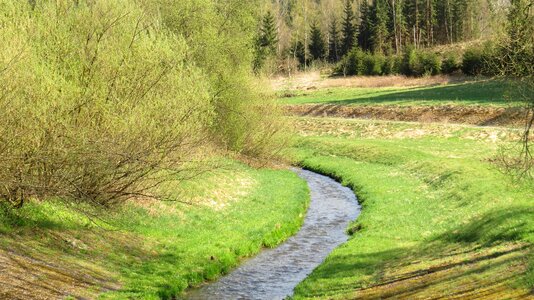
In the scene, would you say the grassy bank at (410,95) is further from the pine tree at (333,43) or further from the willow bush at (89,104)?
the pine tree at (333,43)

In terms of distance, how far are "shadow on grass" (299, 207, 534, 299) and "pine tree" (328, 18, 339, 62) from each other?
109m

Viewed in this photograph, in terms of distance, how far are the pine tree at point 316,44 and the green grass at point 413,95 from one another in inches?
1504

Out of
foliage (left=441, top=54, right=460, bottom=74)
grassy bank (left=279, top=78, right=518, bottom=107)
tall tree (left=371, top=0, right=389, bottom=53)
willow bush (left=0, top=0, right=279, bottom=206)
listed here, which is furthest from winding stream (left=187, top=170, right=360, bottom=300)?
tall tree (left=371, top=0, right=389, bottom=53)

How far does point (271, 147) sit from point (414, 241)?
26.1 m

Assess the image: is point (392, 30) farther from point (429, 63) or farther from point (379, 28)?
point (429, 63)

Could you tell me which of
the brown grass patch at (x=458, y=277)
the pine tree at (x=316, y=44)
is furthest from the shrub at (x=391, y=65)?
the brown grass patch at (x=458, y=277)

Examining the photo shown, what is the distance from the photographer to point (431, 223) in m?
25.7

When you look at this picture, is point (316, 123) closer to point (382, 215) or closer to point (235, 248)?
point (382, 215)

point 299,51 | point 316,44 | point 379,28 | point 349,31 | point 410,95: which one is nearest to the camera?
point 410,95

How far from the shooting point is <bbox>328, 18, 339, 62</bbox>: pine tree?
12985cm

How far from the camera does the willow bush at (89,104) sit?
18188 mm

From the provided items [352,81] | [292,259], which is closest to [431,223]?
[292,259]

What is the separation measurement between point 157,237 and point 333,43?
116 metres

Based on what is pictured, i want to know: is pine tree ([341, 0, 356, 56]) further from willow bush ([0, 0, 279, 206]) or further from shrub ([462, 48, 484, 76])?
willow bush ([0, 0, 279, 206])
